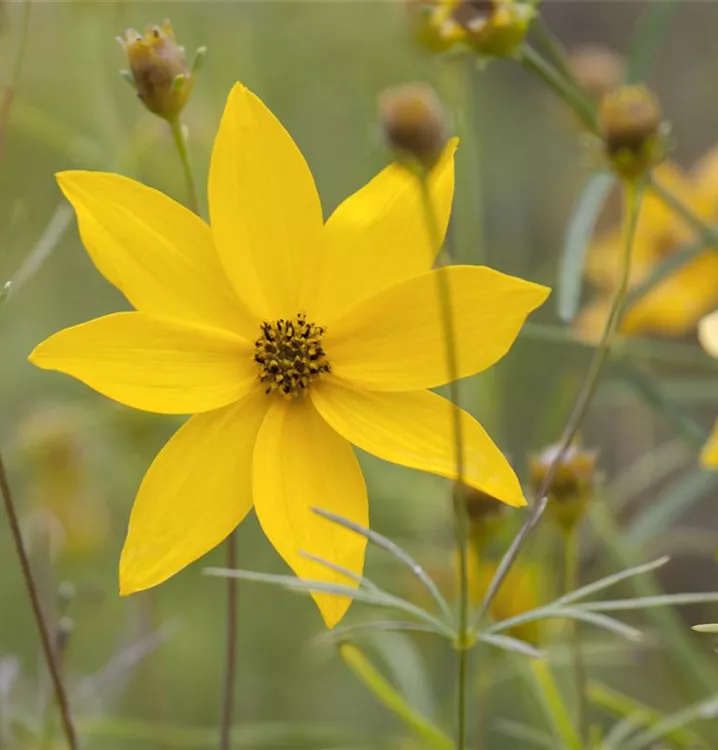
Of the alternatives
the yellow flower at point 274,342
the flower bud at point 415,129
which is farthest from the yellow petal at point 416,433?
the flower bud at point 415,129

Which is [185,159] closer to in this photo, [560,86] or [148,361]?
[148,361]

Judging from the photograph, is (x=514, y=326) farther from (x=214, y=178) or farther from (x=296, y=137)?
(x=296, y=137)

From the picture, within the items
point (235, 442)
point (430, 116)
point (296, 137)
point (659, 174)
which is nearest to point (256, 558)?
point (296, 137)

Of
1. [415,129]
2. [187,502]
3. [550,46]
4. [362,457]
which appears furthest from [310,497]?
[362,457]

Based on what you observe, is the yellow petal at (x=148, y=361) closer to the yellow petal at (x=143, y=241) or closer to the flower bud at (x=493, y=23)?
the yellow petal at (x=143, y=241)

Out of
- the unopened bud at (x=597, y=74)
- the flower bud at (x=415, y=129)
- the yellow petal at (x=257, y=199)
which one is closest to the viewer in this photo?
the flower bud at (x=415, y=129)

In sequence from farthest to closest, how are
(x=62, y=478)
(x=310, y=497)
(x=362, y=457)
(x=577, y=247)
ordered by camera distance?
(x=362, y=457)
(x=62, y=478)
(x=577, y=247)
(x=310, y=497)
